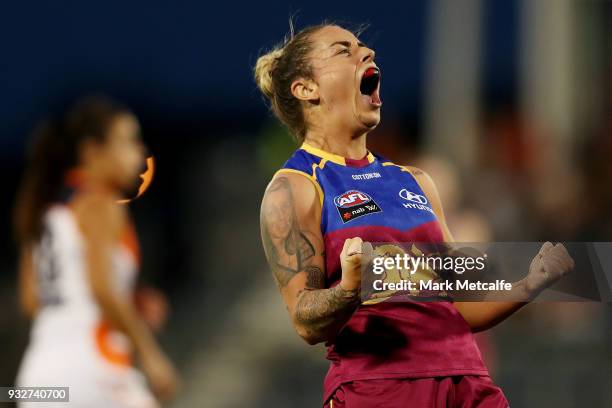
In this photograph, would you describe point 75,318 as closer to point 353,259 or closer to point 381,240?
point 381,240

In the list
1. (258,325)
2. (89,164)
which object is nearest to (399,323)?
(89,164)

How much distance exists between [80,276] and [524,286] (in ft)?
9.44

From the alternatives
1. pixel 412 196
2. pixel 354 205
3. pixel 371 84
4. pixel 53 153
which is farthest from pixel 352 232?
pixel 53 153

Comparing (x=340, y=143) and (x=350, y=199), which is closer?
(x=350, y=199)

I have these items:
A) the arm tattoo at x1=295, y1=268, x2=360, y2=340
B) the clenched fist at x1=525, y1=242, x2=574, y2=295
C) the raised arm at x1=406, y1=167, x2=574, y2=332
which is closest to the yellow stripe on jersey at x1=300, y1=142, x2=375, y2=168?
the raised arm at x1=406, y1=167, x2=574, y2=332

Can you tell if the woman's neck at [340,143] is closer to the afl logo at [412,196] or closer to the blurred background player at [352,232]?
the blurred background player at [352,232]

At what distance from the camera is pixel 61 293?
17.2 feet

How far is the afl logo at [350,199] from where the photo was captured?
9.43ft

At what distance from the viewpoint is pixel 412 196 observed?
296 centimetres

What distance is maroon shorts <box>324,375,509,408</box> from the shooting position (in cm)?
293

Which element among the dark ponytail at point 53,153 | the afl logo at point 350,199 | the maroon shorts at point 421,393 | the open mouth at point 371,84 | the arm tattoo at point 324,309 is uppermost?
the dark ponytail at point 53,153

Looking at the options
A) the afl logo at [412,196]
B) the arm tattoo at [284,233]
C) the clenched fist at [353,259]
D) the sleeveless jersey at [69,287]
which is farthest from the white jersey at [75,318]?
the clenched fist at [353,259]

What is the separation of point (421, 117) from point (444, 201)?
5.24m

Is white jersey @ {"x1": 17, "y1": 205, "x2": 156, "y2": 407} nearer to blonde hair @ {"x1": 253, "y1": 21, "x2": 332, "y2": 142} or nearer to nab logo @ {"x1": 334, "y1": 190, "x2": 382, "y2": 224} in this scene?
blonde hair @ {"x1": 253, "y1": 21, "x2": 332, "y2": 142}
